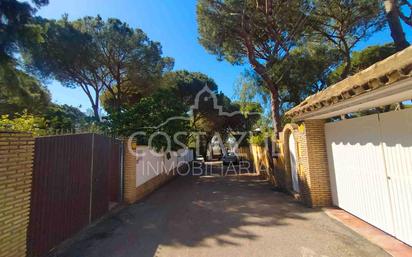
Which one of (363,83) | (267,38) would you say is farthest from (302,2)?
(363,83)

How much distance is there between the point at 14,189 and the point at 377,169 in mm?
5857

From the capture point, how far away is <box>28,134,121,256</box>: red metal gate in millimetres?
3998

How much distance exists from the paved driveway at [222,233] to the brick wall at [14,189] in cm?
99

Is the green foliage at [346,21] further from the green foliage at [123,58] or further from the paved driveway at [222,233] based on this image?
the green foliage at [123,58]

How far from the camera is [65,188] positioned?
4770 mm

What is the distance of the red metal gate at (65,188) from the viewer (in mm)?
3998

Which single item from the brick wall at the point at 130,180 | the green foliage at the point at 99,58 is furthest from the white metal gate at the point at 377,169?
the green foliage at the point at 99,58

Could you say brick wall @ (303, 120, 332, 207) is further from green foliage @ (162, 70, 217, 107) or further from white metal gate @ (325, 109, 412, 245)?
green foliage @ (162, 70, 217, 107)

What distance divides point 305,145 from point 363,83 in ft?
10.8

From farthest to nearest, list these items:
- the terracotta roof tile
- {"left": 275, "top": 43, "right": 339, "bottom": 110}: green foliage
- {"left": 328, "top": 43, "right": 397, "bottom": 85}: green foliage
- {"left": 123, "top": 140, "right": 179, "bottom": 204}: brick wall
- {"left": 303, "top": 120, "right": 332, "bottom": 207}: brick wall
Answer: {"left": 328, "top": 43, "right": 397, "bottom": 85}: green foliage → {"left": 275, "top": 43, "right": 339, "bottom": 110}: green foliage → {"left": 123, "top": 140, "right": 179, "bottom": 204}: brick wall → {"left": 303, "top": 120, "right": 332, "bottom": 207}: brick wall → the terracotta roof tile

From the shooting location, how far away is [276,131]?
12.6 m

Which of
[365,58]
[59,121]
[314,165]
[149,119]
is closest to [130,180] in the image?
[149,119]

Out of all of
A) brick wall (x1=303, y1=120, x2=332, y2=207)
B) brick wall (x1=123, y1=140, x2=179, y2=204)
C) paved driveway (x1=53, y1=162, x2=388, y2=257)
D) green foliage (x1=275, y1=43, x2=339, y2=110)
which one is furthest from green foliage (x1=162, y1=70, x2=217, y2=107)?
brick wall (x1=303, y1=120, x2=332, y2=207)

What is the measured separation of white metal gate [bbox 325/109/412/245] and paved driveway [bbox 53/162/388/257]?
0.58 m
